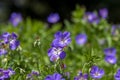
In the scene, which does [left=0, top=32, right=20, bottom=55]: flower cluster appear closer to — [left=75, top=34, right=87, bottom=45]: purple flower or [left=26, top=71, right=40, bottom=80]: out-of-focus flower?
[left=26, top=71, right=40, bottom=80]: out-of-focus flower

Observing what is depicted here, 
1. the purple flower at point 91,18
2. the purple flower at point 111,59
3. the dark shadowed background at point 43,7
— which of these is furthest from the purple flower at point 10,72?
the dark shadowed background at point 43,7

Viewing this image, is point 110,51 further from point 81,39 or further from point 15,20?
point 15,20

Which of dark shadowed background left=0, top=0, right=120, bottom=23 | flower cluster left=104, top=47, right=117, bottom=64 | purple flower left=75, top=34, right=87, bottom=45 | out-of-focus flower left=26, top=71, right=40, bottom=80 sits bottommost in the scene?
out-of-focus flower left=26, top=71, right=40, bottom=80

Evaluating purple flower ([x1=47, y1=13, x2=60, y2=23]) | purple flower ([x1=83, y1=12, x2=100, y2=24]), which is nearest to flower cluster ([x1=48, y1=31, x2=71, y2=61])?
purple flower ([x1=83, y1=12, x2=100, y2=24])

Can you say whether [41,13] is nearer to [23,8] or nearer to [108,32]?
[23,8]

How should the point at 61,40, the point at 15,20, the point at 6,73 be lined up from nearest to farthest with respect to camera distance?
the point at 6,73 → the point at 61,40 → the point at 15,20

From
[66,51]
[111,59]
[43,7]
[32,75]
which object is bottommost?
[32,75]

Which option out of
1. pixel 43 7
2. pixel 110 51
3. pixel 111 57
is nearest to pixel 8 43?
pixel 111 57

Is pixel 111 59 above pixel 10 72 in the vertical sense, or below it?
above
